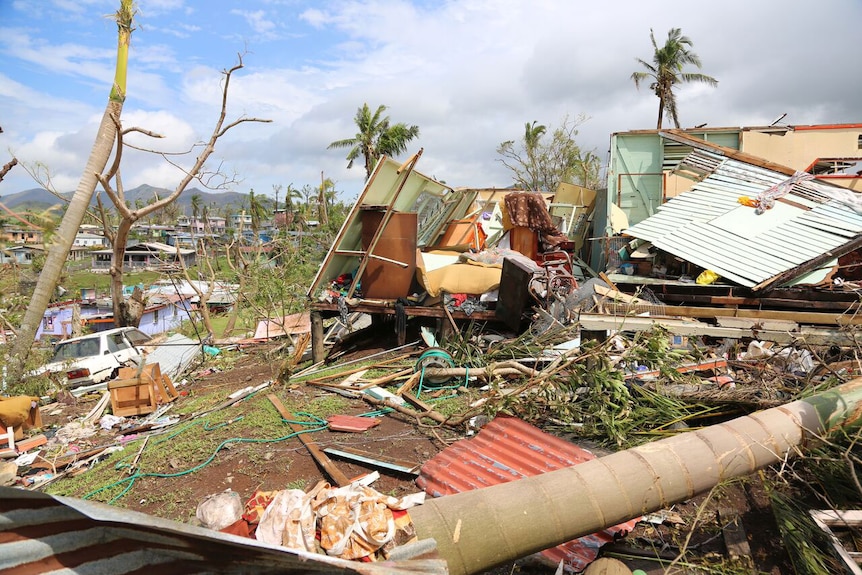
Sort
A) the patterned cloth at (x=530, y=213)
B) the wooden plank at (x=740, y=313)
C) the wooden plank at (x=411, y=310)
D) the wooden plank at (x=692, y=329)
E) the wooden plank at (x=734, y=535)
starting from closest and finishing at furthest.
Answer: the wooden plank at (x=734, y=535), the wooden plank at (x=692, y=329), the wooden plank at (x=740, y=313), the wooden plank at (x=411, y=310), the patterned cloth at (x=530, y=213)

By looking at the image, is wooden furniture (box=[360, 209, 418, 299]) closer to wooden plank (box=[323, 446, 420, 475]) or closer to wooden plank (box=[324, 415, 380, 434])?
wooden plank (box=[324, 415, 380, 434])

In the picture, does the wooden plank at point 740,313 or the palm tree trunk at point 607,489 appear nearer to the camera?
the palm tree trunk at point 607,489

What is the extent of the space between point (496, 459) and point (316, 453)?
1758 millimetres

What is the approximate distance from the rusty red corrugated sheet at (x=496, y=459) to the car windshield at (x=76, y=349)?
1093 centimetres

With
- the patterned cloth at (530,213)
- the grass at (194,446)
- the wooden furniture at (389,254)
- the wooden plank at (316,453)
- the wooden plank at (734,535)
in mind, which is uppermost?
the patterned cloth at (530,213)

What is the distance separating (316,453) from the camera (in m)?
5.22

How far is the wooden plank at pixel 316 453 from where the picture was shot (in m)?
4.69

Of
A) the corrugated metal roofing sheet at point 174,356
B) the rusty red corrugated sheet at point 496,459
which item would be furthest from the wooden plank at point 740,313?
the corrugated metal roofing sheet at point 174,356

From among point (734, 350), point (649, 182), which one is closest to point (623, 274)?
point (734, 350)

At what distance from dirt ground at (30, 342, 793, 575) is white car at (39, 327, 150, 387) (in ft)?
25.6

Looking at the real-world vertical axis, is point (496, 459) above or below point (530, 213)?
below

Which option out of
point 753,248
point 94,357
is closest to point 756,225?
point 753,248

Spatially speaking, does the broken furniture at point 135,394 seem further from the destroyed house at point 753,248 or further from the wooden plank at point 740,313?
the destroyed house at point 753,248

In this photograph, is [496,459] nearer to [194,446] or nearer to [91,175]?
[194,446]
